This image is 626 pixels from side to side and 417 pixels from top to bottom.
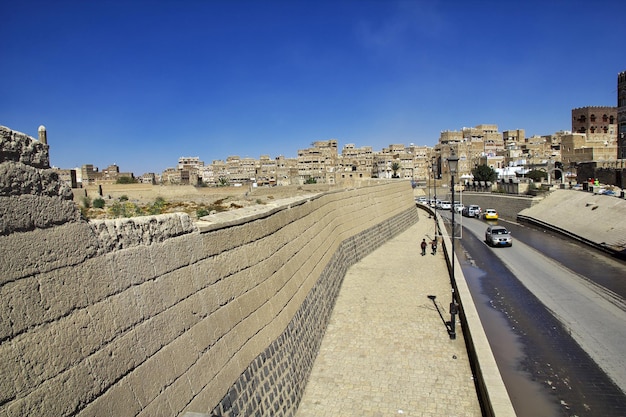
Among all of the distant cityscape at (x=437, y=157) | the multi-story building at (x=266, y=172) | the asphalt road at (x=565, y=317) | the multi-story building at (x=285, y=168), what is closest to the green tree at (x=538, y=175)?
the distant cityscape at (x=437, y=157)

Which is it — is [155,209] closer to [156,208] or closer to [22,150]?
[156,208]

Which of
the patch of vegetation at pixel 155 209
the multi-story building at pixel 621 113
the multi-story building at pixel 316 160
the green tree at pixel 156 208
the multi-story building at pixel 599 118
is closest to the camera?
the patch of vegetation at pixel 155 209

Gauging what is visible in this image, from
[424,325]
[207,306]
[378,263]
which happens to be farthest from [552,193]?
[207,306]

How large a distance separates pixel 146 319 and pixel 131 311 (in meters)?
0.22

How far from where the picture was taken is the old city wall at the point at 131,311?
110 inches

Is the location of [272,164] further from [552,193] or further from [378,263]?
[378,263]

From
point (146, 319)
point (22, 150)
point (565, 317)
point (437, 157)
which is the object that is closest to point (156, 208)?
point (565, 317)

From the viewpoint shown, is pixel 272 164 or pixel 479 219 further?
pixel 272 164

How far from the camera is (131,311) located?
3756 millimetres

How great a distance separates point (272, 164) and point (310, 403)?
102406 mm

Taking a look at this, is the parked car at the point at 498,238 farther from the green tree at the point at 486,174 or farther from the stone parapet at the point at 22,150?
the green tree at the point at 486,174

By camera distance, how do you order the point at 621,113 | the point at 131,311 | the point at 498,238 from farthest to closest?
the point at 621,113 < the point at 498,238 < the point at 131,311

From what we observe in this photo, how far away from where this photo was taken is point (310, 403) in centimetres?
798

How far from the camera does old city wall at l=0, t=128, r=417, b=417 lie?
9.18 feet
